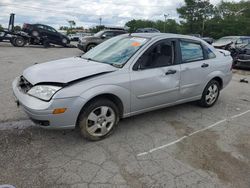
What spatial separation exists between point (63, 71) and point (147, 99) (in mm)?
1407

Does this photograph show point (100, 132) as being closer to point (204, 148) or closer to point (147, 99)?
point (147, 99)

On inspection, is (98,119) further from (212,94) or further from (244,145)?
(212,94)

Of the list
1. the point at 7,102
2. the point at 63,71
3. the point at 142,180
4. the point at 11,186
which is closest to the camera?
the point at 11,186

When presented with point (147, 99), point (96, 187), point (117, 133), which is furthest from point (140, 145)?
point (96, 187)

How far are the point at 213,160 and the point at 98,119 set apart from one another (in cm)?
169

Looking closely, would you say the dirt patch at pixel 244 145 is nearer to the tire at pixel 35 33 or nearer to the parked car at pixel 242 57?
the parked car at pixel 242 57

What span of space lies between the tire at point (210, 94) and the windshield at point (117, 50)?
187cm

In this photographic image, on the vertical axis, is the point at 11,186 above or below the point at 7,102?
below

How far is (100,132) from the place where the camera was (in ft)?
11.3

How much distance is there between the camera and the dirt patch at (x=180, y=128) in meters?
3.87

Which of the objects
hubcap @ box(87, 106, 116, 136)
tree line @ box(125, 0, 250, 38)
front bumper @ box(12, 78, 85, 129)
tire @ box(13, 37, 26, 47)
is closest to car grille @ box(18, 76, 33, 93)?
front bumper @ box(12, 78, 85, 129)

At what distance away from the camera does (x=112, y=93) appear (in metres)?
3.34

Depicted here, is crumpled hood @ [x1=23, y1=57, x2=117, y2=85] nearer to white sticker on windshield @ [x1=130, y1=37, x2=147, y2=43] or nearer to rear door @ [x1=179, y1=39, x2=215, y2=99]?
white sticker on windshield @ [x1=130, y1=37, x2=147, y2=43]

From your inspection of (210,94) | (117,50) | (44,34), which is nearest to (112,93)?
(117,50)
